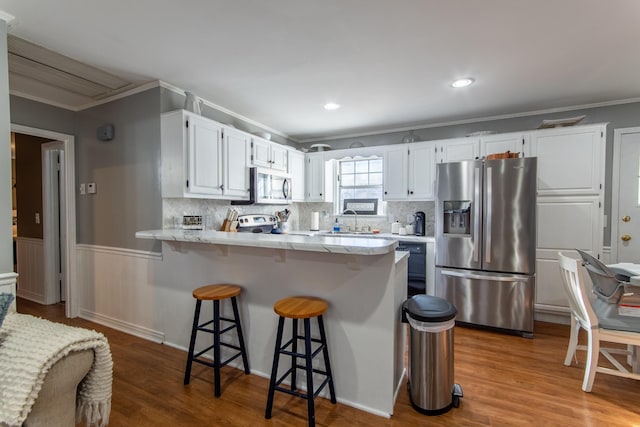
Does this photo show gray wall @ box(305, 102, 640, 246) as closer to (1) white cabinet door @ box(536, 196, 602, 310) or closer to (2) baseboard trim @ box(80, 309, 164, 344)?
(1) white cabinet door @ box(536, 196, 602, 310)

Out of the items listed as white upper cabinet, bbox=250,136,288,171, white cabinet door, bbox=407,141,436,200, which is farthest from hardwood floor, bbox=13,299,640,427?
white upper cabinet, bbox=250,136,288,171

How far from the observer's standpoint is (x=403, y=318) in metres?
2.01

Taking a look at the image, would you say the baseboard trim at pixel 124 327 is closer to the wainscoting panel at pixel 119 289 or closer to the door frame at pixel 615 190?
the wainscoting panel at pixel 119 289

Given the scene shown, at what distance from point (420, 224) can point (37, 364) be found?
3773mm

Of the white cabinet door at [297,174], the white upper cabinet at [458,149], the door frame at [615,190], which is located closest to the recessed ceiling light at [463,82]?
the white upper cabinet at [458,149]

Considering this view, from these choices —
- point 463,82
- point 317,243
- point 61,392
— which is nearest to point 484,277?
point 463,82

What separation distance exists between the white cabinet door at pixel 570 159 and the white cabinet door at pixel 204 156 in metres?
3.52

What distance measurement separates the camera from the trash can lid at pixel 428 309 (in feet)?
5.99

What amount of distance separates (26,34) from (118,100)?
3.38 feet

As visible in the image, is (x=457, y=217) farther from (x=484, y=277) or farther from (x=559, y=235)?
(x=559, y=235)

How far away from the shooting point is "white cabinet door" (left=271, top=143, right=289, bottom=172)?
12.9 ft

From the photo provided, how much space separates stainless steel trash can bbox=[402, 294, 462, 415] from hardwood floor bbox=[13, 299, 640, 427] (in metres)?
0.07

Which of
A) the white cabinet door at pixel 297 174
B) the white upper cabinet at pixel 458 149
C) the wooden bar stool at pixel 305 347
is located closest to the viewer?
the wooden bar stool at pixel 305 347

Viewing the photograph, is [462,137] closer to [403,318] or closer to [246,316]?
[403,318]
